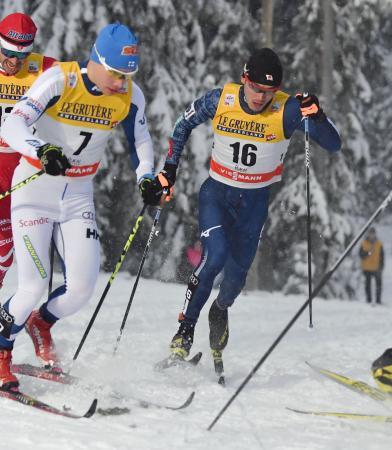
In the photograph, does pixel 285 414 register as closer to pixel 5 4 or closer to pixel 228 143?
pixel 228 143

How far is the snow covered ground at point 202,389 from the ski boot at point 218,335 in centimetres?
11

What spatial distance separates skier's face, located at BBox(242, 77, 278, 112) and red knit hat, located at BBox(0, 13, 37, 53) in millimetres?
1601

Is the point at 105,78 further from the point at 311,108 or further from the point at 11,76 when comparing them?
the point at 311,108

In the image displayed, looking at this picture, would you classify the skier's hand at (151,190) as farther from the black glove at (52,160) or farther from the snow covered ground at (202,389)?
the snow covered ground at (202,389)

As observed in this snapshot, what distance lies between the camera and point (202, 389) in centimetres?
615

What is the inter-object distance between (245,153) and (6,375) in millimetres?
2568

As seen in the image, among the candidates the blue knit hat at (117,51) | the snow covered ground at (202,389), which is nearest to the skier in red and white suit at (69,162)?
the blue knit hat at (117,51)

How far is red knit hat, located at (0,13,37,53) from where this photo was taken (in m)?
6.14

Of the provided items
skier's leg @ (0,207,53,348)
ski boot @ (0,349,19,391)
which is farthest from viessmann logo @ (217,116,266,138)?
ski boot @ (0,349,19,391)

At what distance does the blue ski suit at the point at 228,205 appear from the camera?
6.70 m

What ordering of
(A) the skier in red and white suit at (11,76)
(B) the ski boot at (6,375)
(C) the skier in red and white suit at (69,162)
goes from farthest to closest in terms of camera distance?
(A) the skier in red and white suit at (11,76) < (C) the skier in red and white suit at (69,162) < (B) the ski boot at (6,375)

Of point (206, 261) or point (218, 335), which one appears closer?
point (206, 261)

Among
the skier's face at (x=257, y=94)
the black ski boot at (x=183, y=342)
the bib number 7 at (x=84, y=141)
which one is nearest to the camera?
the bib number 7 at (x=84, y=141)

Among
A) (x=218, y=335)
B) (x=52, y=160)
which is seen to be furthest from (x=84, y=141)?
(x=218, y=335)
